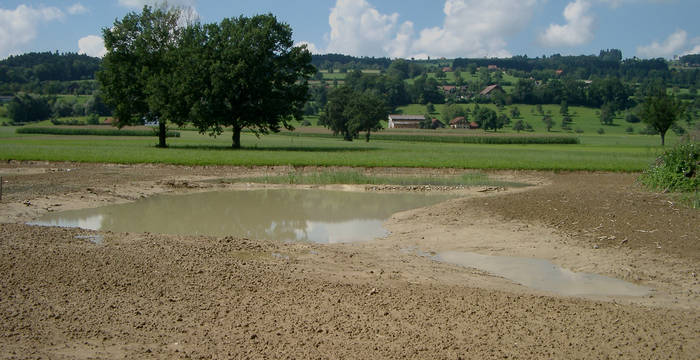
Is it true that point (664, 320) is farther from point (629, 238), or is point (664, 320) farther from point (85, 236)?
point (85, 236)

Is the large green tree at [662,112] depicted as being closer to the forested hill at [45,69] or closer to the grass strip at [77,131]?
the grass strip at [77,131]

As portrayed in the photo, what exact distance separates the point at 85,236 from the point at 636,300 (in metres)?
11.8

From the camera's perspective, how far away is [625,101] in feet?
483

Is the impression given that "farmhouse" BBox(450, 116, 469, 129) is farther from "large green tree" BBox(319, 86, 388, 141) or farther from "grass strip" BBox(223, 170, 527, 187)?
"grass strip" BBox(223, 170, 527, 187)

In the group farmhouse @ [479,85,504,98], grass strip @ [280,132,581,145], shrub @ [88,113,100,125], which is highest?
farmhouse @ [479,85,504,98]

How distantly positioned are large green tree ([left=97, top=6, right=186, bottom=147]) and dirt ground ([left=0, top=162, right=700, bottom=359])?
3457 cm

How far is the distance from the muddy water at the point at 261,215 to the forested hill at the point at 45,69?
152 m

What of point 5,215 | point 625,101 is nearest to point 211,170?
point 5,215

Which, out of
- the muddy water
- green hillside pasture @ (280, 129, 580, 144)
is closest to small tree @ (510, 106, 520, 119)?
green hillside pasture @ (280, 129, 580, 144)

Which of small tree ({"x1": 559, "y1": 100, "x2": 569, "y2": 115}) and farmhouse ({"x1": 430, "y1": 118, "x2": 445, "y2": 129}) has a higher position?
small tree ({"x1": 559, "y1": 100, "x2": 569, "y2": 115})

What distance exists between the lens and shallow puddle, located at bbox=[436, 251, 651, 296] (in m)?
9.95

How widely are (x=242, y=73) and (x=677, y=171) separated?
3477 centimetres

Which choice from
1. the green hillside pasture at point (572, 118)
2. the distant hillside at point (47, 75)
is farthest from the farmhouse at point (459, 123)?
the distant hillside at point (47, 75)

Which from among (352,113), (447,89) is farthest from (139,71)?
(447,89)
